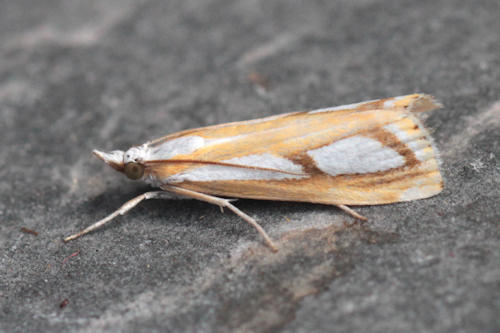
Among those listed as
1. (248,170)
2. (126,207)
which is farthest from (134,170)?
(248,170)

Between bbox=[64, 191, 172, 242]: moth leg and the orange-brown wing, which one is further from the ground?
the orange-brown wing

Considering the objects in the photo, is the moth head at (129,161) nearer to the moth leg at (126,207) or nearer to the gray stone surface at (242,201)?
the moth leg at (126,207)

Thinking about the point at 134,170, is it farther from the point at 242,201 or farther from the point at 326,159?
the point at 326,159

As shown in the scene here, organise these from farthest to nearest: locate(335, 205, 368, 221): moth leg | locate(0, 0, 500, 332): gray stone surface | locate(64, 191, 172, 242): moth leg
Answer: locate(64, 191, 172, 242): moth leg, locate(335, 205, 368, 221): moth leg, locate(0, 0, 500, 332): gray stone surface

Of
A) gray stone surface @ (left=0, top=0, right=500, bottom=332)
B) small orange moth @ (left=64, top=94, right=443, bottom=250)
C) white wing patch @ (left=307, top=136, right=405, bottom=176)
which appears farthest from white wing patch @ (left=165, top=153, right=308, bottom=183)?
gray stone surface @ (left=0, top=0, right=500, bottom=332)

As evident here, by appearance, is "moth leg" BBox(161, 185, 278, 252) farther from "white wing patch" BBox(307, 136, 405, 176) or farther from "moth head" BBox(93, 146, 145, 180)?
"white wing patch" BBox(307, 136, 405, 176)

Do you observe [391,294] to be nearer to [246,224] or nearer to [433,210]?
[433,210]
